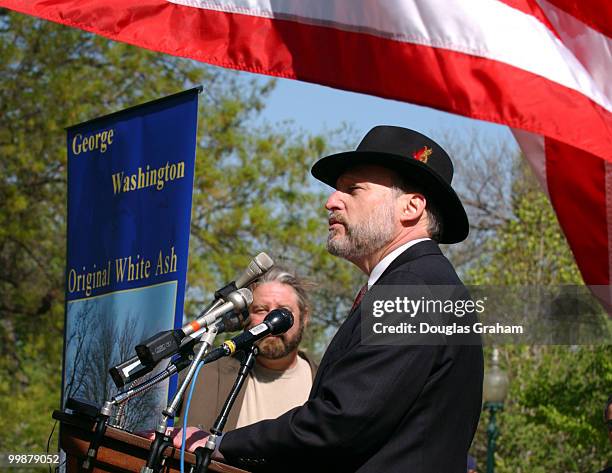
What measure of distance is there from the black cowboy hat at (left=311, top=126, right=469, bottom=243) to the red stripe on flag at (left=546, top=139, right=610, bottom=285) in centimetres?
43

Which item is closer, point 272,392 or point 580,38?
point 580,38

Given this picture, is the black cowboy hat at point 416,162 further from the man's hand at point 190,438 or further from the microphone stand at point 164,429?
the man's hand at point 190,438

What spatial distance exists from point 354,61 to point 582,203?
1055mm

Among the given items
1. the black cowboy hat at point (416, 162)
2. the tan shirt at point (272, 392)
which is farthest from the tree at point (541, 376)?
the black cowboy hat at point (416, 162)

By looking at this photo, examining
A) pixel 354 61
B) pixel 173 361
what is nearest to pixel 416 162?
pixel 354 61

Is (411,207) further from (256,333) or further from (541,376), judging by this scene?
(541,376)

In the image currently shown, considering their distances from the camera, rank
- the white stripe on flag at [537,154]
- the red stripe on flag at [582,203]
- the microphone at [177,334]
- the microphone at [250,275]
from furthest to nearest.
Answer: the white stripe on flag at [537,154]
the red stripe on flag at [582,203]
the microphone at [250,275]
the microphone at [177,334]

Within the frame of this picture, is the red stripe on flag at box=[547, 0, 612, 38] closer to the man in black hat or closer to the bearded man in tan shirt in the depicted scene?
the man in black hat

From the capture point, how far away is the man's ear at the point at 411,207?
407 centimetres

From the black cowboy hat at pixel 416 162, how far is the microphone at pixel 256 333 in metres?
0.69

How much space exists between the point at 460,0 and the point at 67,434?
2.15 m

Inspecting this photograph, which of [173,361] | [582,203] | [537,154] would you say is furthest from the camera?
[537,154]

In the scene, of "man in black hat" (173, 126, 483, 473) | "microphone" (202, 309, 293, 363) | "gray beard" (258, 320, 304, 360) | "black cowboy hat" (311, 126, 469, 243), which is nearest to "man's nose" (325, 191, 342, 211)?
"man in black hat" (173, 126, 483, 473)

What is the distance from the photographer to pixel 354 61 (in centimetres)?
427
